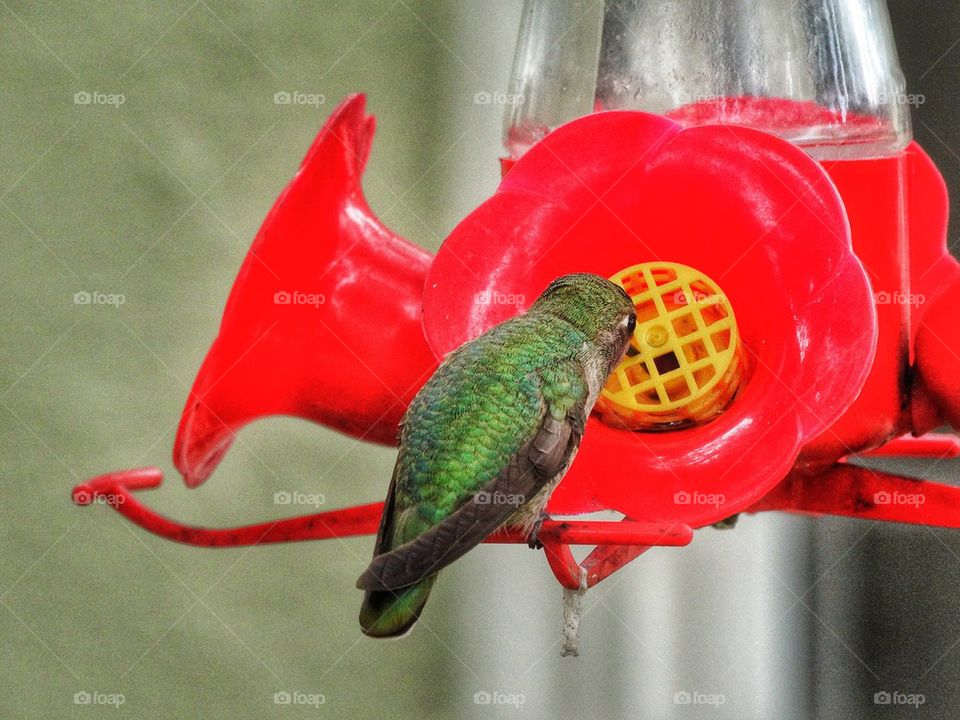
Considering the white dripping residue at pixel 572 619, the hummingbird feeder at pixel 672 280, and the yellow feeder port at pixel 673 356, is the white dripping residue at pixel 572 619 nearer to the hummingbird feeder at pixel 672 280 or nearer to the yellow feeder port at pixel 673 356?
the hummingbird feeder at pixel 672 280

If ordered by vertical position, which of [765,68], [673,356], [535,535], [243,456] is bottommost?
[243,456]

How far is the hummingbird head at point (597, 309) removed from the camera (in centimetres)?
85

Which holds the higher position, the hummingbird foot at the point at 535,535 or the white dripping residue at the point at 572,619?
the hummingbird foot at the point at 535,535

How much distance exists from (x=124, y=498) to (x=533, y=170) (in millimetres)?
505

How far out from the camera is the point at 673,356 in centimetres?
94

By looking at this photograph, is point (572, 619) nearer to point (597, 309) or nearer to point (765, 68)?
point (597, 309)

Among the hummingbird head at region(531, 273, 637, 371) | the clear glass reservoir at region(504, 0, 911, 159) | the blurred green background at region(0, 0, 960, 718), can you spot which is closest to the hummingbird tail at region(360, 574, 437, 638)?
the hummingbird head at region(531, 273, 637, 371)

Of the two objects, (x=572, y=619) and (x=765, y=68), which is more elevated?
(x=765, y=68)

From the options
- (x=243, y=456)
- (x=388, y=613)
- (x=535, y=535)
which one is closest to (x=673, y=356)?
(x=535, y=535)

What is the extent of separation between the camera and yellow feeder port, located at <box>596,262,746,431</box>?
2.89 ft

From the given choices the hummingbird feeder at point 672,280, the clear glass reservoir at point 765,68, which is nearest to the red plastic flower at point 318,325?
the hummingbird feeder at point 672,280

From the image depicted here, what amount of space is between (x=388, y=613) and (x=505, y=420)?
0.18 m

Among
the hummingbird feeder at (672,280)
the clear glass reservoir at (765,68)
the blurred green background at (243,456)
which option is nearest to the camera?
the hummingbird feeder at (672,280)

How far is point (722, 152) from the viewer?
901mm
